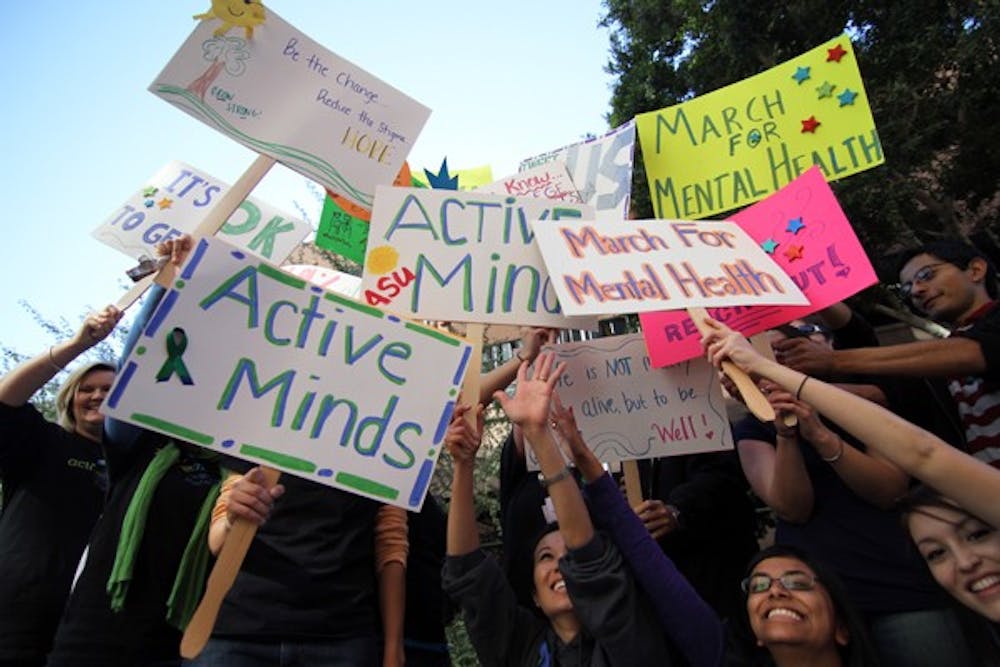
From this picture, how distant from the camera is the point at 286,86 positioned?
244 centimetres

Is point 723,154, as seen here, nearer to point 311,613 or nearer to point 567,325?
point 567,325

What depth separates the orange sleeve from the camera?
2.13 meters

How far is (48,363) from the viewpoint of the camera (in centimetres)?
209

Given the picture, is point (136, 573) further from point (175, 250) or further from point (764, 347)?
point (764, 347)

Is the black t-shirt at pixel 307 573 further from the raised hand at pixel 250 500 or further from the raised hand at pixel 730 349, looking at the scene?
the raised hand at pixel 730 349

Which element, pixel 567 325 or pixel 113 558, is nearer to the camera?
pixel 113 558

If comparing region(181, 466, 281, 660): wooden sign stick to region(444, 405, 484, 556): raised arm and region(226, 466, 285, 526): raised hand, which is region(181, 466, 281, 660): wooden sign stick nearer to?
region(226, 466, 285, 526): raised hand

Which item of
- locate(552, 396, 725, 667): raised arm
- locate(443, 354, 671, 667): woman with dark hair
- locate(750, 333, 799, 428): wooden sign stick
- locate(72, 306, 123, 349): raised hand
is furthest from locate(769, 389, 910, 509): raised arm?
locate(72, 306, 123, 349): raised hand

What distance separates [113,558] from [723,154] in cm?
267

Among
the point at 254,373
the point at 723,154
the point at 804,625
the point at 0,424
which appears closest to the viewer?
the point at 804,625

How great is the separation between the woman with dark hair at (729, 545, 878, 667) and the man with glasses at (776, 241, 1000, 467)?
64 centimetres

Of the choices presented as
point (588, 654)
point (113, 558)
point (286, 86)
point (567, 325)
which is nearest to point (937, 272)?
point (567, 325)

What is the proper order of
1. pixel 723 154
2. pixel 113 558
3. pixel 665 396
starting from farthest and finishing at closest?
pixel 723 154, pixel 665 396, pixel 113 558

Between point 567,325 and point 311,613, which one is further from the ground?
point 567,325
